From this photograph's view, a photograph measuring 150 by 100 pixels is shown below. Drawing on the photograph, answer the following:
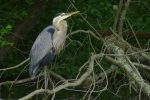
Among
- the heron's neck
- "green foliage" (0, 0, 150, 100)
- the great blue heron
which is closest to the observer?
the great blue heron

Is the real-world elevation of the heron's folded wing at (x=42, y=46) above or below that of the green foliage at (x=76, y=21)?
above

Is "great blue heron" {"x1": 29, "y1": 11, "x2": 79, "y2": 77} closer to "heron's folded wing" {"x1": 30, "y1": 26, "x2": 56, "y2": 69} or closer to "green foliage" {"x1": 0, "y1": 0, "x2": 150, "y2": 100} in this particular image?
"heron's folded wing" {"x1": 30, "y1": 26, "x2": 56, "y2": 69}

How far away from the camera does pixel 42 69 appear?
7.25 metres

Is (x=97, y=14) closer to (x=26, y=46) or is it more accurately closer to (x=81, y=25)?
(x=81, y=25)

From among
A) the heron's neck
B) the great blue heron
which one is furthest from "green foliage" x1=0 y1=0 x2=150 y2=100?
the great blue heron

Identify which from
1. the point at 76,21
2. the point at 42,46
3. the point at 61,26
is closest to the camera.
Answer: the point at 42,46

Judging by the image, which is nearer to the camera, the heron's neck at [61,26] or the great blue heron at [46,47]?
the great blue heron at [46,47]

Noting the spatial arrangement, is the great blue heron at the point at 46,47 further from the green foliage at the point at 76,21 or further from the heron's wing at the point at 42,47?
the green foliage at the point at 76,21

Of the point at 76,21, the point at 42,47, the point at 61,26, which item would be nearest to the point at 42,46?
the point at 42,47

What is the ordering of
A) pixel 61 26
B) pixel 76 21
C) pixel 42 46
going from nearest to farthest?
pixel 42 46, pixel 61 26, pixel 76 21

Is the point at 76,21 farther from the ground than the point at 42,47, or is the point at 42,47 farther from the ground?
the point at 42,47

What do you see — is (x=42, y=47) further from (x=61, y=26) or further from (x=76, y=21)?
(x=76, y=21)

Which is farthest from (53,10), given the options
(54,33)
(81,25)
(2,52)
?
A: (54,33)

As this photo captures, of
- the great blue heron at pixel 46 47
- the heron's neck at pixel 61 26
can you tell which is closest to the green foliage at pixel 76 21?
the heron's neck at pixel 61 26
